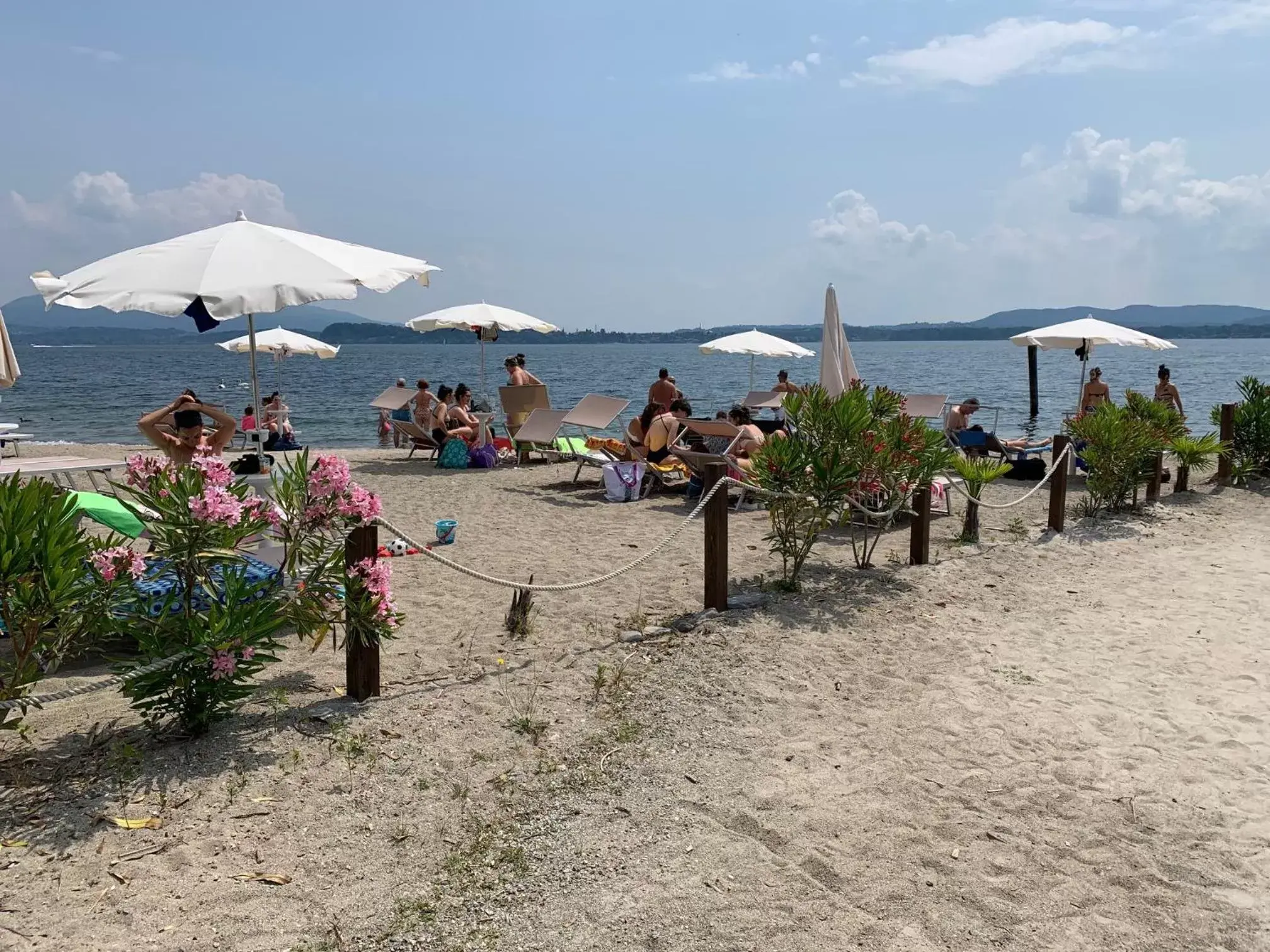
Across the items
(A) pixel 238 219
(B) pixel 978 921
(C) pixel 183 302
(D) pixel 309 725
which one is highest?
(A) pixel 238 219

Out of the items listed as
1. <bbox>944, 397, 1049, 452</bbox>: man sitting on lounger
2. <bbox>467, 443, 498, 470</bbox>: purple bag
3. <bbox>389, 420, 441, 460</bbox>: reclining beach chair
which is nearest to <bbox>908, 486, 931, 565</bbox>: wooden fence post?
<bbox>944, 397, 1049, 452</bbox>: man sitting on lounger

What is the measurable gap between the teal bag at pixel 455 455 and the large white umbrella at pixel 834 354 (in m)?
4.81

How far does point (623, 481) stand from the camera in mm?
8758

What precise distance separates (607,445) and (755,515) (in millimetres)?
3336

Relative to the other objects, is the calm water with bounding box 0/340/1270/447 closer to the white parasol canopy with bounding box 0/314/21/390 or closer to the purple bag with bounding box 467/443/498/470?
the purple bag with bounding box 467/443/498/470

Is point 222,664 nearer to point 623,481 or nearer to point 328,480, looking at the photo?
point 328,480

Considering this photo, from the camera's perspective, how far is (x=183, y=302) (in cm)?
471

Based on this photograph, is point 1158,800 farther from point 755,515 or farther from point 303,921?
point 755,515

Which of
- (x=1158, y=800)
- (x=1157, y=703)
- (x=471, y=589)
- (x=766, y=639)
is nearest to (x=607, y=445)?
(x=471, y=589)

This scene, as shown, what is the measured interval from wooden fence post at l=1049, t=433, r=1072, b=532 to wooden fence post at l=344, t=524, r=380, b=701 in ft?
19.3

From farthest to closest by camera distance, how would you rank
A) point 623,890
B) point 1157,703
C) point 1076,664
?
1. point 1076,664
2. point 1157,703
3. point 623,890

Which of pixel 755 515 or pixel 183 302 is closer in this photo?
pixel 183 302

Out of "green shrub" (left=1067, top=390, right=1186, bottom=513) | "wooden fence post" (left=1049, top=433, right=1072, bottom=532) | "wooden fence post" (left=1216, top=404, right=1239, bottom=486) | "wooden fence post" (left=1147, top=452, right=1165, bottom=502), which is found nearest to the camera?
"wooden fence post" (left=1049, top=433, right=1072, bottom=532)

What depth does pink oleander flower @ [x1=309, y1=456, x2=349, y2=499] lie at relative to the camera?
3482 mm
